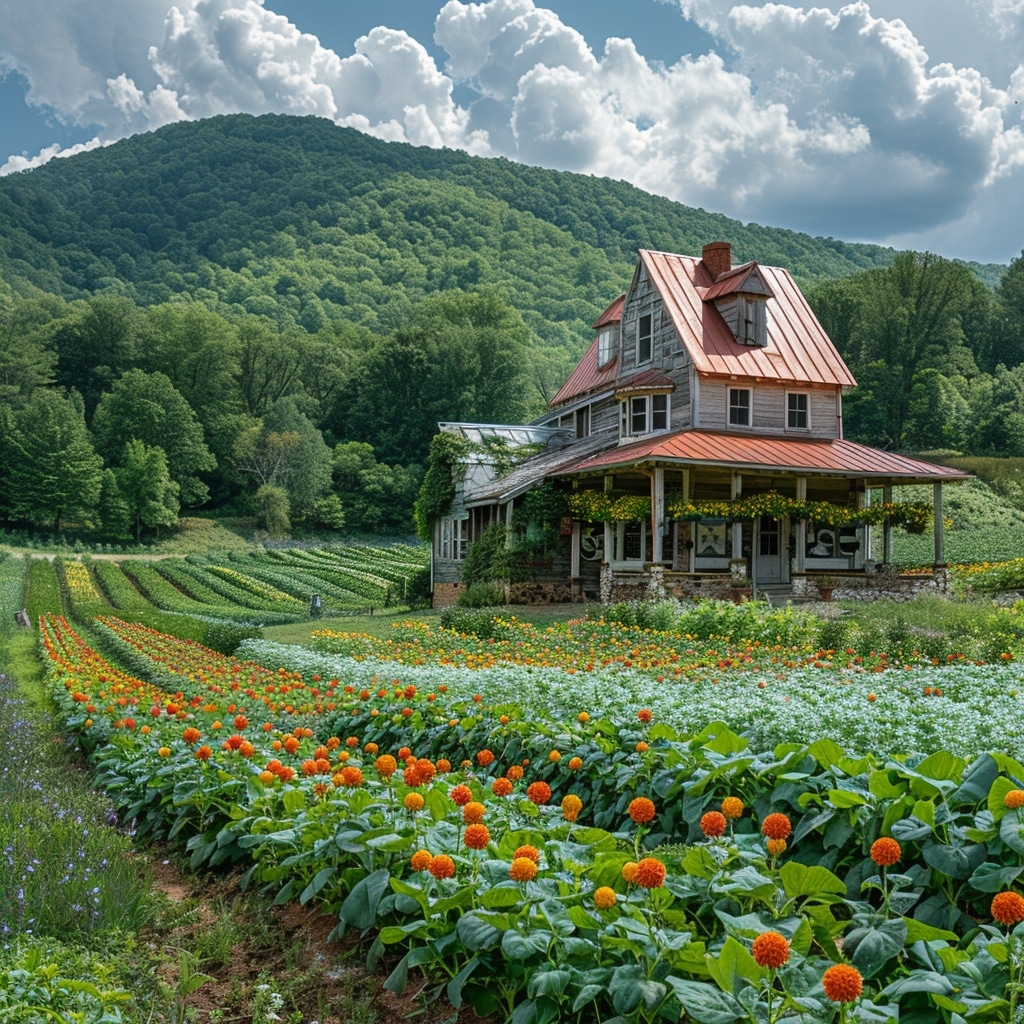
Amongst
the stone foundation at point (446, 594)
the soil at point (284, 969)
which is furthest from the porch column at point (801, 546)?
the soil at point (284, 969)

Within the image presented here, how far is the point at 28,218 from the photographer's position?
279 feet

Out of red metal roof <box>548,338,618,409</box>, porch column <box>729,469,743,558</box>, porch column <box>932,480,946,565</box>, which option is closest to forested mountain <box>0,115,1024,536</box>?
red metal roof <box>548,338,618,409</box>

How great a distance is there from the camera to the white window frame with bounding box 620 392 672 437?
78.0 ft

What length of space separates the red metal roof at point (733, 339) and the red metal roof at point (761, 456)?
5.92 feet

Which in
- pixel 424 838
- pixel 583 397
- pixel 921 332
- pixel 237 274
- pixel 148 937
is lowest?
pixel 148 937

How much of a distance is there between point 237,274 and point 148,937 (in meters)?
87.0

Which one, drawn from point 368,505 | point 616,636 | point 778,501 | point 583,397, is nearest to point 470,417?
point 368,505

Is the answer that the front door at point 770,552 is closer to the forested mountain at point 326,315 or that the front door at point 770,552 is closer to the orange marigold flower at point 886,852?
the orange marigold flower at point 886,852

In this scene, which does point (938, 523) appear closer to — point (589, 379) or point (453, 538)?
point (589, 379)

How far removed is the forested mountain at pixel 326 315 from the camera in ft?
172

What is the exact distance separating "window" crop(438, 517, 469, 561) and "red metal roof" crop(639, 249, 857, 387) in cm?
926

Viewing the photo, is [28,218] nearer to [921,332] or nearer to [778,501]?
[921,332]

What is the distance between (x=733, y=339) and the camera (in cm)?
2427

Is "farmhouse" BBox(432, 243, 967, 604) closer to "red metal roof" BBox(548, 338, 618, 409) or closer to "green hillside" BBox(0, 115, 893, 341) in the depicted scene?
"red metal roof" BBox(548, 338, 618, 409)
